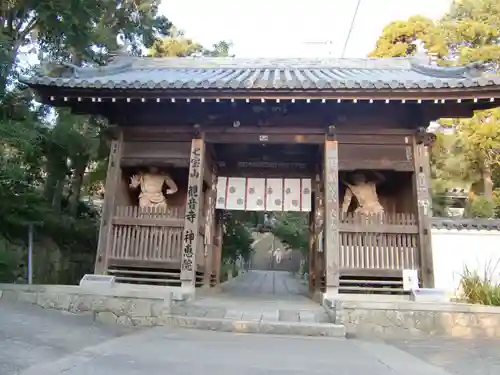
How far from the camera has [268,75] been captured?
9.27m

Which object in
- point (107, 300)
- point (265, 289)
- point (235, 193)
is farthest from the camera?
point (265, 289)

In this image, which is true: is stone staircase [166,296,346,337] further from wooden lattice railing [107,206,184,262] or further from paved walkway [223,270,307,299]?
paved walkway [223,270,307,299]

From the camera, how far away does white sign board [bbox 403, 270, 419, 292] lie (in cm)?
735

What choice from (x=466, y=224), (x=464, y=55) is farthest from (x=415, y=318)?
(x=464, y=55)

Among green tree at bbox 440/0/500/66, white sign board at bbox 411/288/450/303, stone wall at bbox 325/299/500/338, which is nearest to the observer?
stone wall at bbox 325/299/500/338

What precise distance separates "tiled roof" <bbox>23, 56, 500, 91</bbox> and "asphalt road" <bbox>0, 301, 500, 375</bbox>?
404cm

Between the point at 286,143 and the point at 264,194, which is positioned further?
the point at 264,194

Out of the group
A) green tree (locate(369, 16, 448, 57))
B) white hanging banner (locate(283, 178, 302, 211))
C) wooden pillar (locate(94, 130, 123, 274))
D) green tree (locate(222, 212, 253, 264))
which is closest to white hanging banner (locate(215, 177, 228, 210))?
white hanging banner (locate(283, 178, 302, 211))

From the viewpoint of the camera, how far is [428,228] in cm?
763

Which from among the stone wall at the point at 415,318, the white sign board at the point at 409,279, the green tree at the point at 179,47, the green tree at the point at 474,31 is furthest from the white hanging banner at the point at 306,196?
the green tree at the point at 179,47

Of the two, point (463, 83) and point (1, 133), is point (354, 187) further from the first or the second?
point (1, 133)

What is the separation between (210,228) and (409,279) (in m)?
4.82

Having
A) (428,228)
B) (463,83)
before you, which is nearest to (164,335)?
(428,228)

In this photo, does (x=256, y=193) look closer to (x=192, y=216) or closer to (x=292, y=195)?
(x=292, y=195)
